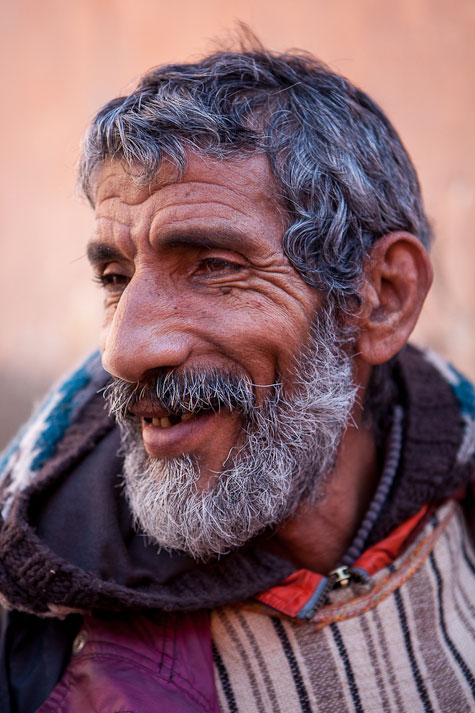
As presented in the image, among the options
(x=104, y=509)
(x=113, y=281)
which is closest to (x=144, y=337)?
(x=113, y=281)

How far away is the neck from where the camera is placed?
6.17 feet

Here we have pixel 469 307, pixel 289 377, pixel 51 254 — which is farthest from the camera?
pixel 51 254

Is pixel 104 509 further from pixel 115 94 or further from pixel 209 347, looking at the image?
pixel 115 94

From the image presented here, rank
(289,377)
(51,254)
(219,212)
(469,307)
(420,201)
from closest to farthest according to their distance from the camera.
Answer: (219,212)
(289,377)
(420,201)
(469,307)
(51,254)

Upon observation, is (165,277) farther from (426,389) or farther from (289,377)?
(426,389)

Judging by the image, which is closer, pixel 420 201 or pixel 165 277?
pixel 165 277

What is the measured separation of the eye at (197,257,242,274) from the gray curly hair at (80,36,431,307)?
0.14m

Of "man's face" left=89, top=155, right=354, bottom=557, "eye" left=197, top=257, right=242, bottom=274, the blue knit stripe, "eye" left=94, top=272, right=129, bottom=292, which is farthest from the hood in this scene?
"eye" left=197, top=257, right=242, bottom=274

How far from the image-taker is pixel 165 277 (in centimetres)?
160

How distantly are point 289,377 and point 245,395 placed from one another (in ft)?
0.50

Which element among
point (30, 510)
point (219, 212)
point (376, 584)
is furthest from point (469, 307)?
point (30, 510)

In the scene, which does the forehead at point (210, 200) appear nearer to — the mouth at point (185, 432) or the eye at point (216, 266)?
the eye at point (216, 266)

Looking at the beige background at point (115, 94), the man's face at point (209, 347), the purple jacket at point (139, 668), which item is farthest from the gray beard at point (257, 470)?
the beige background at point (115, 94)

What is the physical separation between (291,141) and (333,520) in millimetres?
1118
